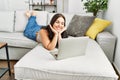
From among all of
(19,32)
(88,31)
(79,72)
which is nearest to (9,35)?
(19,32)

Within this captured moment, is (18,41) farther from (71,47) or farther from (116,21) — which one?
(116,21)

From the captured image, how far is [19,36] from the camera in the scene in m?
2.82

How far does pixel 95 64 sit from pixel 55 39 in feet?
1.99

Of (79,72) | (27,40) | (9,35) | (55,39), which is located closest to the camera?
(79,72)

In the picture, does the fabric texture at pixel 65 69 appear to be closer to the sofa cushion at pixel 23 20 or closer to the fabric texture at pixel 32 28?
the fabric texture at pixel 32 28

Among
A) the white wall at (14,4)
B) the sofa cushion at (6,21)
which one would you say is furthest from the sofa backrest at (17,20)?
the white wall at (14,4)

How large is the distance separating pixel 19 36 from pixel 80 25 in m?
1.07

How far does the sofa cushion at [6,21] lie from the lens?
3.09 meters

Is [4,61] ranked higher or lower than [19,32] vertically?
lower

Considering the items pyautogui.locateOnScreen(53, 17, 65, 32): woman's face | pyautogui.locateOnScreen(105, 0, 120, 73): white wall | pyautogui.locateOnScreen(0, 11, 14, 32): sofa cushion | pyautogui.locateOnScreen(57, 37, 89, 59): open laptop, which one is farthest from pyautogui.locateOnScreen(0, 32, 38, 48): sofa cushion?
pyautogui.locateOnScreen(105, 0, 120, 73): white wall

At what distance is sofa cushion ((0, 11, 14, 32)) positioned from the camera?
10.1 ft

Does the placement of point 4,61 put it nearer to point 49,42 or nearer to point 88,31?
point 49,42

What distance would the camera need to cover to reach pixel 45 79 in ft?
5.43

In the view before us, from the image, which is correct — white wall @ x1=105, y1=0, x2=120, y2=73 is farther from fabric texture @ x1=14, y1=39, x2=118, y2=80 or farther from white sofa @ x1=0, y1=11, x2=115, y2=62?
fabric texture @ x1=14, y1=39, x2=118, y2=80
